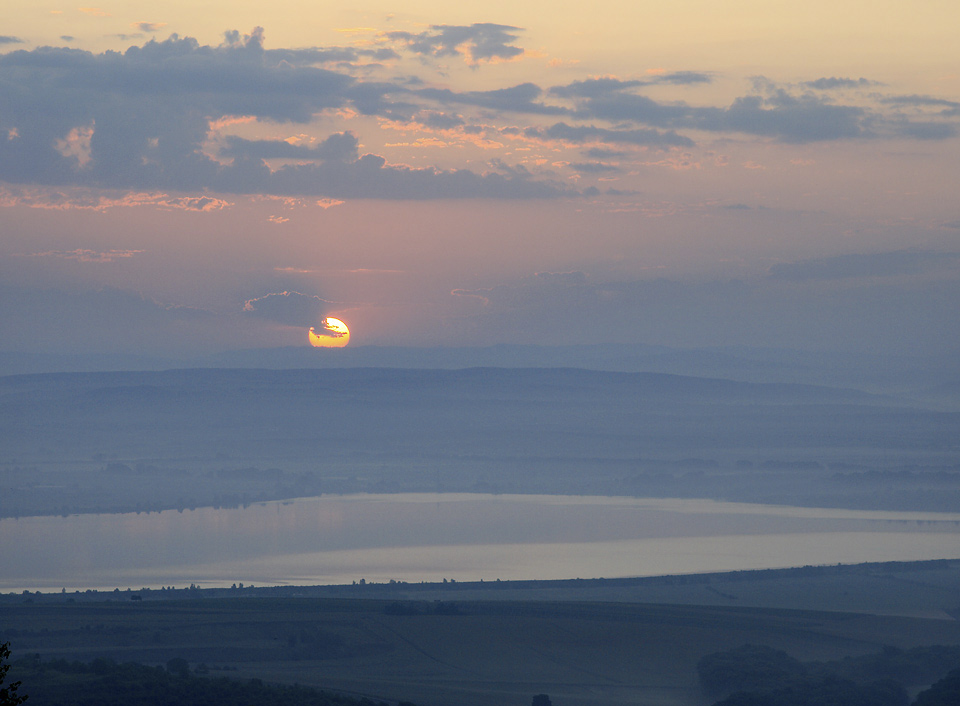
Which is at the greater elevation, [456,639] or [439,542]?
[439,542]

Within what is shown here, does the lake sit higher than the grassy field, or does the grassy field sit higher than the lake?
the lake

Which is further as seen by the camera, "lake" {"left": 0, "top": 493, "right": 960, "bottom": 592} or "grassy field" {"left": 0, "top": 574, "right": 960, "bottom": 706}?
"lake" {"left": 0, "top": 493, "right": 960, "bottom": 592}

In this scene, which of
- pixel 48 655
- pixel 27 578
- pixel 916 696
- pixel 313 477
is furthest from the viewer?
pixel 313 477

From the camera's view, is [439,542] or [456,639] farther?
[439,542]

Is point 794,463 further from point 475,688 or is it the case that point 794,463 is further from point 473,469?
point 475,688

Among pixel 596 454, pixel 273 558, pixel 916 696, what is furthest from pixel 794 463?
pixel 916 696
